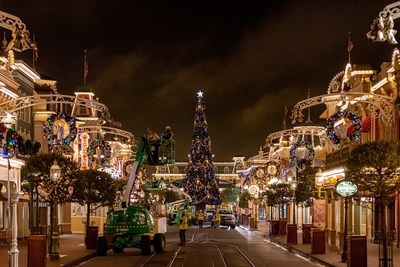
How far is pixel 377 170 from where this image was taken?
26.8 meters

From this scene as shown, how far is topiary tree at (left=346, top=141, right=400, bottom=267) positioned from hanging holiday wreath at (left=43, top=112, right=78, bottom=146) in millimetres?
12865

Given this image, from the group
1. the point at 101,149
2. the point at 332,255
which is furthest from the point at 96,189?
the point at 332,255

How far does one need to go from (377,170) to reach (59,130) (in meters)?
14.6

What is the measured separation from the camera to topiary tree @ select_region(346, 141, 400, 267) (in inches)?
1038

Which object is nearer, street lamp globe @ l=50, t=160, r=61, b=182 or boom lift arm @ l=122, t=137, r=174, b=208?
street lamp globe @ l=50, t=160, r=61, b=182

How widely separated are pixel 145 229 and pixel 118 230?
1139mm

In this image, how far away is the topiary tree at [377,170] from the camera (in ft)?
86.5

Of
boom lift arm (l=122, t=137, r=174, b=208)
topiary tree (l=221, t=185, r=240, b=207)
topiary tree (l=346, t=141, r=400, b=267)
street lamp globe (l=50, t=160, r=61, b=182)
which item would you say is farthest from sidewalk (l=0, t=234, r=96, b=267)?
topiary tree (l=221, t=185, r=240, b=207)

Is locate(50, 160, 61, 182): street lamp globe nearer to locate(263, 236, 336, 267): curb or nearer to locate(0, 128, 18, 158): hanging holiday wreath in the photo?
→ locate(0, 128, 18, 158): hanging holiday wreath

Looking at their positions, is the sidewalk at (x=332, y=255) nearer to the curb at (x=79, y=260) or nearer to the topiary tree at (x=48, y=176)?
the curb at (x=79, y=260)

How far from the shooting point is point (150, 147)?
38250 mm

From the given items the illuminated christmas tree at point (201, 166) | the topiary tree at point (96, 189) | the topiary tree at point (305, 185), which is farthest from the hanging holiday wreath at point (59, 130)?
the illuminated christmas tree at point (201, 166)

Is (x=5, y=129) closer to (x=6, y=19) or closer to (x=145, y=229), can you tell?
(x=6, y=19)

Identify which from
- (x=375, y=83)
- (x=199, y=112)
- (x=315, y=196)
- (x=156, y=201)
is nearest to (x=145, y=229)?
(x=375, y=83)
